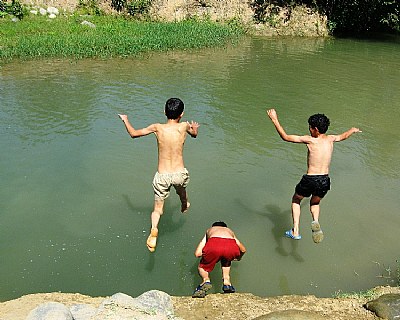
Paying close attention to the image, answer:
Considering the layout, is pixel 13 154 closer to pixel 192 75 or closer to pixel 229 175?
pixel 229 175

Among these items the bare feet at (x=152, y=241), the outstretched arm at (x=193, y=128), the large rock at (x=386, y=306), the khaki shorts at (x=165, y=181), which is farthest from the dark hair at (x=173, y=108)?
the large rock at (x=386, y=306)

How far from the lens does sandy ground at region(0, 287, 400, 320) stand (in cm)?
370

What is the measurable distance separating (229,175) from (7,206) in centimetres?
317

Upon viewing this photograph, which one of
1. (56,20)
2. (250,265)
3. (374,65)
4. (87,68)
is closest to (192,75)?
(87,68)

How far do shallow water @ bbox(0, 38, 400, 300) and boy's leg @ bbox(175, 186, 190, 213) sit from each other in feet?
0.65

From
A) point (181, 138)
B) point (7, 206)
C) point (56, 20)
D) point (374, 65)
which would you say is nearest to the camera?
point (181, 138)

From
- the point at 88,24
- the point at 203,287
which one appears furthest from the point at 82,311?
the point at 88,24

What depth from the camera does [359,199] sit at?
19.3ft

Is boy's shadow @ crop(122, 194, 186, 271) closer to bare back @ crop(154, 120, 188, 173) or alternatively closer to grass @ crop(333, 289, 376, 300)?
bare back @ crop(154, 120, 188, 173)

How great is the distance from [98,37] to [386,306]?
1428cm

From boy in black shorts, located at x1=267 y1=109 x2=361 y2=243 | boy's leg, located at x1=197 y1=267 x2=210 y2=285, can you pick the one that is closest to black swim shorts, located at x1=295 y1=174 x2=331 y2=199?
boy in black shorts, located at x1=267 y1=109 x2=361 y2=243

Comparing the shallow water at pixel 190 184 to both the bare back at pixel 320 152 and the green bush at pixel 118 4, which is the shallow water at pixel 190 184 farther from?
the green bush at pixel 118 4

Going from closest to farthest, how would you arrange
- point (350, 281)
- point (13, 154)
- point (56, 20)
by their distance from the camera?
point (350, 281), point (13, 154), point (56, 20)

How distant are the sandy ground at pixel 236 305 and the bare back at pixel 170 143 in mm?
1533
